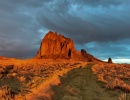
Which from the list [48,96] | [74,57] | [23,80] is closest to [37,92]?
[48,96]

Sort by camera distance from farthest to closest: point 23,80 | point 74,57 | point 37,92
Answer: point 74,57
point 23,80
point 37,92

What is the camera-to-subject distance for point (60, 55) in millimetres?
162250

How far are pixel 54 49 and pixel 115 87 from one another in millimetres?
146670

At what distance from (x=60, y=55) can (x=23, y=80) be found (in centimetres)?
14086

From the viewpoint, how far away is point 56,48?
6639 inches

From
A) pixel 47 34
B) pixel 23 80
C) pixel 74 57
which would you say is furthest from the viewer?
pixel 47 34

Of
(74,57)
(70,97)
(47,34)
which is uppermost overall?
(47,34)

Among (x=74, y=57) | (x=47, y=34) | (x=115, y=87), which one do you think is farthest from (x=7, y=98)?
(x=47, y=34)

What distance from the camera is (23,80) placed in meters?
21.4

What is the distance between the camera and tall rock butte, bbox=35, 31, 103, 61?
162900 mm

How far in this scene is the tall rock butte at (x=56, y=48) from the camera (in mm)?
162900

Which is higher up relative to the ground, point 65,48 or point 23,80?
point 65,48

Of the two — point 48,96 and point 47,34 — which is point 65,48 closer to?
point 47,34

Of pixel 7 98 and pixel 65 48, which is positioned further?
pixel 65 48
